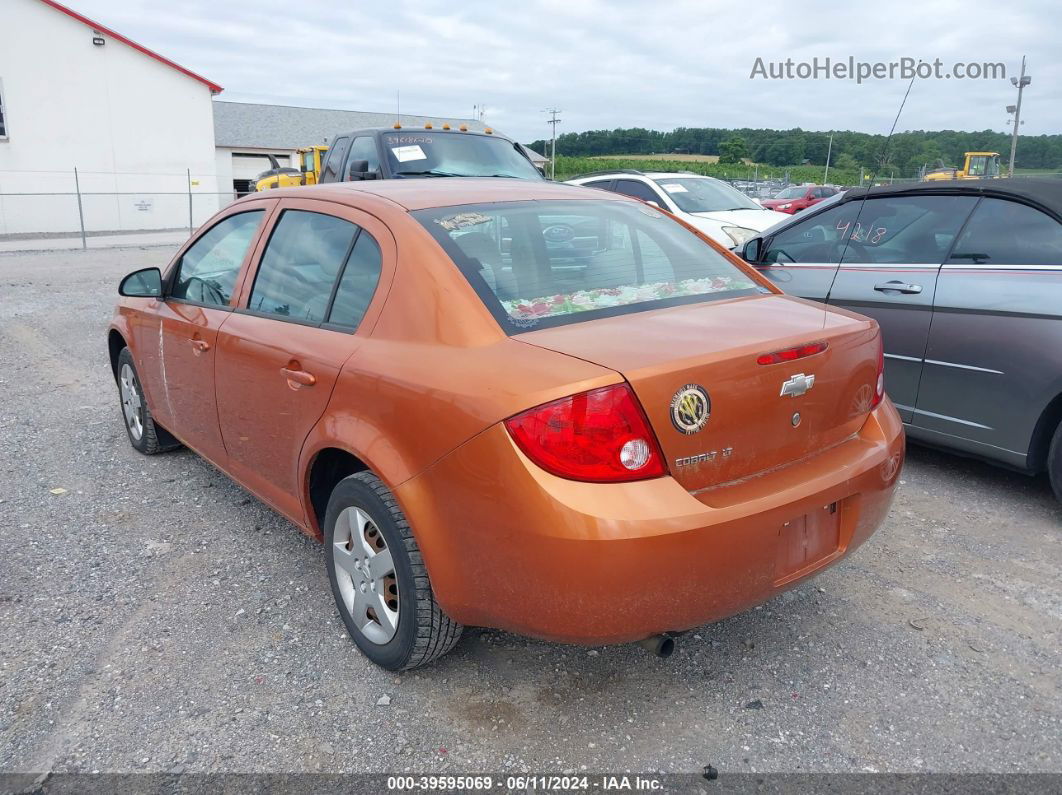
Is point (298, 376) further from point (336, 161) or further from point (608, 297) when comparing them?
point (336, 161)

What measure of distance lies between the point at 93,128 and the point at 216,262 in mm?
25816

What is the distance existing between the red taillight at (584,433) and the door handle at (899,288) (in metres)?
2.98

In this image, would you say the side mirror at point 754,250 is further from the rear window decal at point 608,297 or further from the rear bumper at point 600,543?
the rear bumper at point 600,543

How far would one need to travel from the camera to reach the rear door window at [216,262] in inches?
144

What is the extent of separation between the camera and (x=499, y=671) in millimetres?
2873

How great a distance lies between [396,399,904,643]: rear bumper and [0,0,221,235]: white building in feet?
79.1

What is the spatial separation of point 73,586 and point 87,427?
2.51 metres

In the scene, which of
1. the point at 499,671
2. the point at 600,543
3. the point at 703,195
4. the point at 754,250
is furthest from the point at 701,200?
the point at 600,543


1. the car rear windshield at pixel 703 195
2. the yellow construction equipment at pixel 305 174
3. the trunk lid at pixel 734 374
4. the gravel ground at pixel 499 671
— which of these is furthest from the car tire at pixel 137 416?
the yellow construction equipment at pixel 305 174

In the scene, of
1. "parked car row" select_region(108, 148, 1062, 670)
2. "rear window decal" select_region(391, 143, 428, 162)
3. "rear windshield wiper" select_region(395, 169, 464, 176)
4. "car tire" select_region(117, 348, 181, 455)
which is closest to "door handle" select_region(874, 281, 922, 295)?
"parked car row" select_region(108, 148, 1062, 670)

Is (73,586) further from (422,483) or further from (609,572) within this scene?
(609,572)

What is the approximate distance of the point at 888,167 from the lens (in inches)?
164

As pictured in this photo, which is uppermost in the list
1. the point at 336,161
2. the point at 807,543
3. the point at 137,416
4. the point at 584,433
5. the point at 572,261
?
the point at 336,161

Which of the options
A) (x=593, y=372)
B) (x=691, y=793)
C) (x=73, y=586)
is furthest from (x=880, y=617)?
(x=73, y=586)
